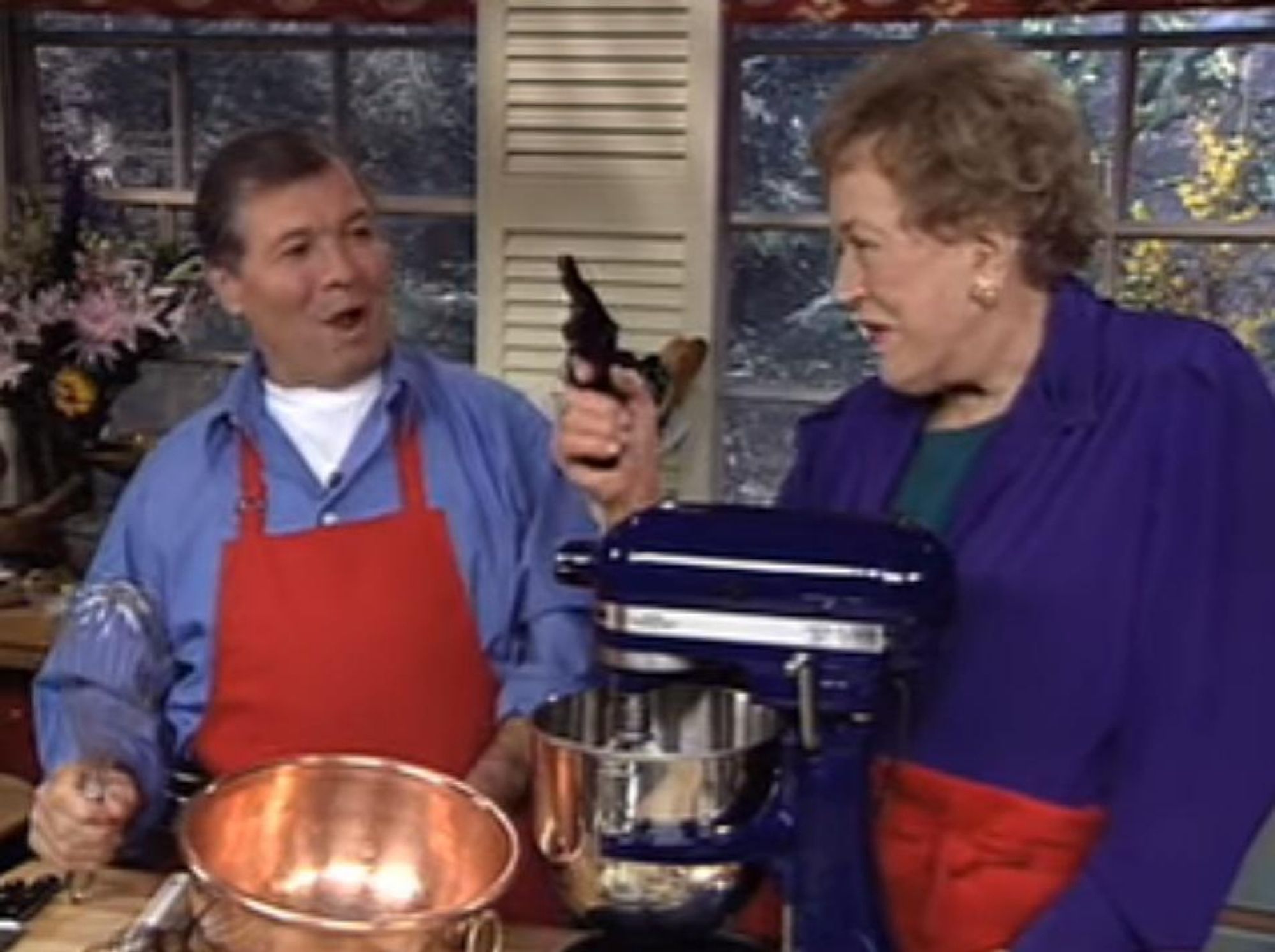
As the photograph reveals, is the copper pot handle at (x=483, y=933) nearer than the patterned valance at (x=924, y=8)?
Yes

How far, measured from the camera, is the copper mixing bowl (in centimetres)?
108

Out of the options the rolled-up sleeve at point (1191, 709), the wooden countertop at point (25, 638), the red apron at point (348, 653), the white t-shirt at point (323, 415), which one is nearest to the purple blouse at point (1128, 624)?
the rolled-up sleeve at point (1191, 709)

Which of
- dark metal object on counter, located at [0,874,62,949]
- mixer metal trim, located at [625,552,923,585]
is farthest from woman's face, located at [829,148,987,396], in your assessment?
dark metal object on counter, located at [0,874,62,949]

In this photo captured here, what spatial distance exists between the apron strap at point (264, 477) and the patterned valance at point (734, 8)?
1117 millimetres

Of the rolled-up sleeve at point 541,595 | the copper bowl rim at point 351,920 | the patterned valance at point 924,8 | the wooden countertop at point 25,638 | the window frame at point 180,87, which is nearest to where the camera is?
the copper bowl rim at point 351,920

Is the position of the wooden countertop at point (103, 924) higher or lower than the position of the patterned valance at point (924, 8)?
lower

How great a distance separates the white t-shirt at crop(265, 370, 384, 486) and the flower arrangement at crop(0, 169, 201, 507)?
107 centimetres

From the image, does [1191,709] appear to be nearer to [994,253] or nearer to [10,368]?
[994,253]

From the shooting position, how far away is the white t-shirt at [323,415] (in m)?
1.64

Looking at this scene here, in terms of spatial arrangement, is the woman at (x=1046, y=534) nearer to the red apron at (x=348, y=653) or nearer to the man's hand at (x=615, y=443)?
the man's hand at (x=615, y=443)

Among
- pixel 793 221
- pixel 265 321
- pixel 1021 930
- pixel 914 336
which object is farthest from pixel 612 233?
pixel 1021 930

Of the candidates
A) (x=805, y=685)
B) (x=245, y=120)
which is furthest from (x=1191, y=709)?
(x=245, y=120)

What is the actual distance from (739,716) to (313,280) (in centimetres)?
75

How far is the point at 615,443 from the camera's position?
124cm
